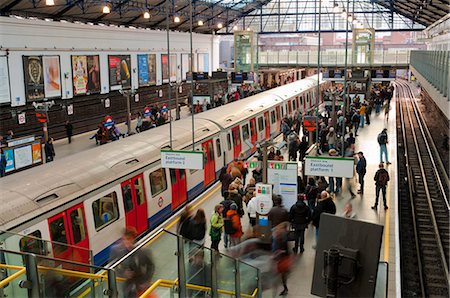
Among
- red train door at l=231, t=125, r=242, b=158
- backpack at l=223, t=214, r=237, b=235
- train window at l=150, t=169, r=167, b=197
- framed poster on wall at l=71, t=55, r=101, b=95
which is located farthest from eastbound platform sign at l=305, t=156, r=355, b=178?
framed poster on wall at l=71, t=55, r=101, b=95

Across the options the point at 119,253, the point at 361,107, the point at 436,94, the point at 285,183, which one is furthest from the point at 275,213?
the point at 361,107

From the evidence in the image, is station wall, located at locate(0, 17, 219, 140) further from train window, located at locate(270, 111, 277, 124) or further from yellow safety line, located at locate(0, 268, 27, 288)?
yellow safety line, located at locate(0, 268, 27, 288)

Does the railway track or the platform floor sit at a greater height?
the platform floor

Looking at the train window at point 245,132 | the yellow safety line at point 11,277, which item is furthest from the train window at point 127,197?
the train window at point 245,132

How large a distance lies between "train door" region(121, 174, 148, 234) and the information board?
3.10 m

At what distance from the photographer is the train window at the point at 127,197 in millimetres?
11633

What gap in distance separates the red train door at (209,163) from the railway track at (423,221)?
20.3ft

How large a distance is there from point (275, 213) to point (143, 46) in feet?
98.7

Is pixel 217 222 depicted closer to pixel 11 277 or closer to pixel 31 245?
pixel 31 245

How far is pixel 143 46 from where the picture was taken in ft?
125

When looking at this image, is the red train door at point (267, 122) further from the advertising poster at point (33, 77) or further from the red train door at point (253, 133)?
the advertising poster at point (33, 77)

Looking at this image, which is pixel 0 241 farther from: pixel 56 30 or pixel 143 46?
pixel 143 46

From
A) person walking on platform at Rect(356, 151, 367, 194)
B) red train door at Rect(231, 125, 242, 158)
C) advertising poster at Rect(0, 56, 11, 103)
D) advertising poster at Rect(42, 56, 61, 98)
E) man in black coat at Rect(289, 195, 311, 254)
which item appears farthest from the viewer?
advertising poster at Rect(42, 56, 61, 98)

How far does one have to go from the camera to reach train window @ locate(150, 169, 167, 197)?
1302cm
